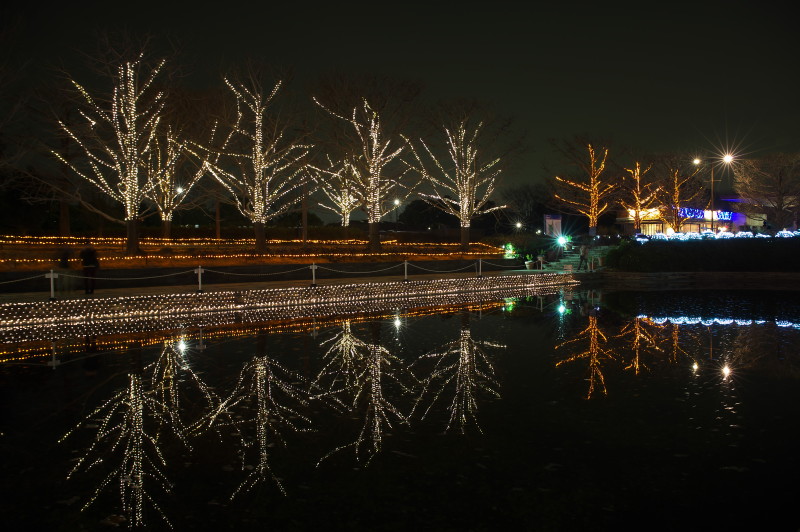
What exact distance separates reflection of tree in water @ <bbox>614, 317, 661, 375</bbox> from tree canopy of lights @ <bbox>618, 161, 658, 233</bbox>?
128ft

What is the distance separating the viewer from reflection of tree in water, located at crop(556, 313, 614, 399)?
30.6 ft

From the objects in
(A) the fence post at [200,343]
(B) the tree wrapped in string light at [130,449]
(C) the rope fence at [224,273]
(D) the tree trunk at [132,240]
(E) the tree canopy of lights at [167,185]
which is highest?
(E) the tree canopy of lights at [167,185]

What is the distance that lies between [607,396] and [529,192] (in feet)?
262

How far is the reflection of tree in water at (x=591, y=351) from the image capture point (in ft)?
30.6

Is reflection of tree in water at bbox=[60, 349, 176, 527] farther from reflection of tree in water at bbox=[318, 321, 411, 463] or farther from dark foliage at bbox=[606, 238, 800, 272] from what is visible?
dark foliage at bbox=[606, 238, 800, 272]

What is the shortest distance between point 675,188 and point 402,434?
175ft

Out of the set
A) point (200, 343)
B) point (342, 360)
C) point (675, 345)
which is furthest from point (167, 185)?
point (675, 345)

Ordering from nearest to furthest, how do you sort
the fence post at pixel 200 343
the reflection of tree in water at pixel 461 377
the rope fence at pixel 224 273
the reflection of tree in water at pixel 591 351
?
the reflection of tree in water at pixel 461 377, the reflection of tree in water at pixel 591 351, the fence post at pixel 200 343, the rope fence at pixel 224 273

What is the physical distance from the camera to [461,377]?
9531 millimetres

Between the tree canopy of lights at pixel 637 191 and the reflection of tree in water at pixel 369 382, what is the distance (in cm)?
4499

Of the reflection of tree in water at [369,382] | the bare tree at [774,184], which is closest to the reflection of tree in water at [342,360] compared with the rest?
the reflection of tree in water at [369,382]

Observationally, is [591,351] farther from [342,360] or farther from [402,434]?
[402,434]

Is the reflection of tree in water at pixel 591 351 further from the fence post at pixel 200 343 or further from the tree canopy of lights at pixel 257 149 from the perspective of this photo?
the tree canopy of lights at pixel 257 149

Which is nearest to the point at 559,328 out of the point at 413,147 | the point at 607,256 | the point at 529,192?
the point at 607,256
